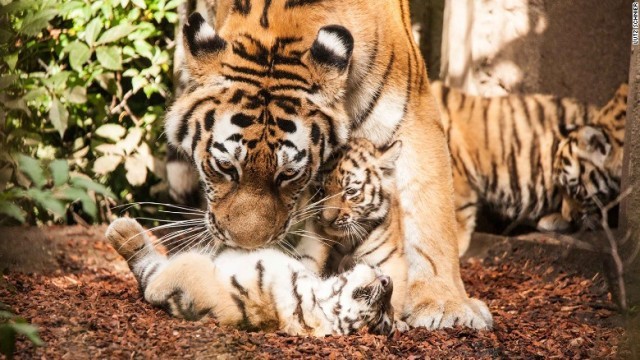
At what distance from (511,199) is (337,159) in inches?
92.9

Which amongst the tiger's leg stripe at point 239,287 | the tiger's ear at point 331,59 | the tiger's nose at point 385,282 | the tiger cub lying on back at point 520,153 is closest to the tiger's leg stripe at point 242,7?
the tiger's ear at point 331,59

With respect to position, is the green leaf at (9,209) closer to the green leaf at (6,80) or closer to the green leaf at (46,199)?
the green leaf at (46,199)

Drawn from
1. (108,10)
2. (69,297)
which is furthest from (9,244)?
(108,10)

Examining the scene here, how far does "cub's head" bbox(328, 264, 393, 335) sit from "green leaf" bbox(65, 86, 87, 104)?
228cm

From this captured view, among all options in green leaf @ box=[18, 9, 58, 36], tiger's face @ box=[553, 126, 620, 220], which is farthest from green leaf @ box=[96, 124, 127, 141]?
tiger's face @ box=[553, 126, 620, 220]

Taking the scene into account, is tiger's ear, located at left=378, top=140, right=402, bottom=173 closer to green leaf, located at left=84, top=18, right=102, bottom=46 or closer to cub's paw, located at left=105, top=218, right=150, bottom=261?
cub's paw, located at left=105, top=218, right=150, bottom=261

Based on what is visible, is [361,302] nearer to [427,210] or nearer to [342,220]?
[342,220]

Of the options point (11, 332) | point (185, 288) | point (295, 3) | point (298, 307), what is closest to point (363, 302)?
point (298, 307)

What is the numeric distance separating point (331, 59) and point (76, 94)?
6.86ft

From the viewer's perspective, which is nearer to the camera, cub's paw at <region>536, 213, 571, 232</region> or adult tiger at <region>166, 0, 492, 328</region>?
adult tiger at <region>166, 0, 492, 328</region>

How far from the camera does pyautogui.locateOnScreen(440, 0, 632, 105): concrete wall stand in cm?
518

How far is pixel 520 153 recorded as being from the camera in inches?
212

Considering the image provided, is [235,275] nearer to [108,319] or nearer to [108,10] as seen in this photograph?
[108,319]

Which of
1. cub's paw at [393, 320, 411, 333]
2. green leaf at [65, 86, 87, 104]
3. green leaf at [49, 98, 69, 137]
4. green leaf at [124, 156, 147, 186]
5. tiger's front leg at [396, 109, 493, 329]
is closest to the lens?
cub's paw at [393, 320, 411, 333]
